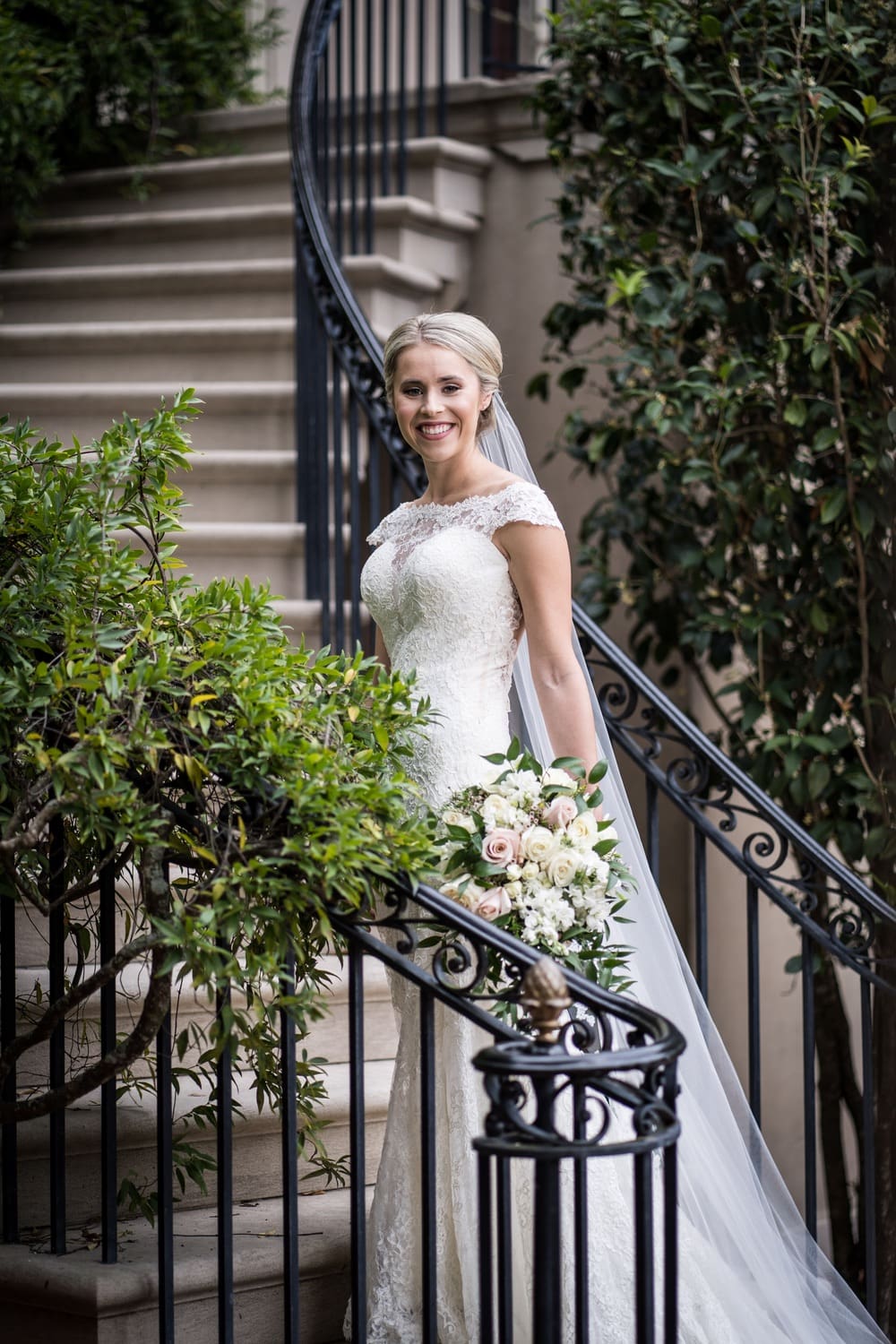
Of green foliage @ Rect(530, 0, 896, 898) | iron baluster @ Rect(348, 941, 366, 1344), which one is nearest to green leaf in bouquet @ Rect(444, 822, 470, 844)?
iron baluster @ Rect(348, 941, 366, 1344)

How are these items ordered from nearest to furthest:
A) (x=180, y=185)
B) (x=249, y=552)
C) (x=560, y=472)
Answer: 1. (x=249, y=552)
2. (x=560, y=472)
3. (x=180, y=185)

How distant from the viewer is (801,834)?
3215mm

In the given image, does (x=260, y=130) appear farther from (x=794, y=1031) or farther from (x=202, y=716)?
(x=202, y=716)

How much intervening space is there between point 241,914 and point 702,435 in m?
2.44

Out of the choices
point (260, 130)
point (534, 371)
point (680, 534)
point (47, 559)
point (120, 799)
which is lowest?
point (120, 799)

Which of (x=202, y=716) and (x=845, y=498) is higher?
(x=845, y=498)

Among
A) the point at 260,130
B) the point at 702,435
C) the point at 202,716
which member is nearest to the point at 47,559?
the point at 202,716

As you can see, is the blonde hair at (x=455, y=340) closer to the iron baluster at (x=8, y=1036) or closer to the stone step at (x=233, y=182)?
the iron baluster at (x=8, y=1036)

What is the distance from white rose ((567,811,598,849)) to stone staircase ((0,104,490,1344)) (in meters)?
0.97

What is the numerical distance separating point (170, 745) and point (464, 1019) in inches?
33.6

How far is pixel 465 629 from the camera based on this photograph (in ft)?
8.98

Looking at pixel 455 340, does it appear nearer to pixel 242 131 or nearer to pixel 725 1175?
pixel 725 1175

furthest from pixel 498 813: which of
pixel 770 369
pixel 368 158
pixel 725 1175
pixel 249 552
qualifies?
pixel 368 158

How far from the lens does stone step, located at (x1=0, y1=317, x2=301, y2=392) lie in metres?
5.23
